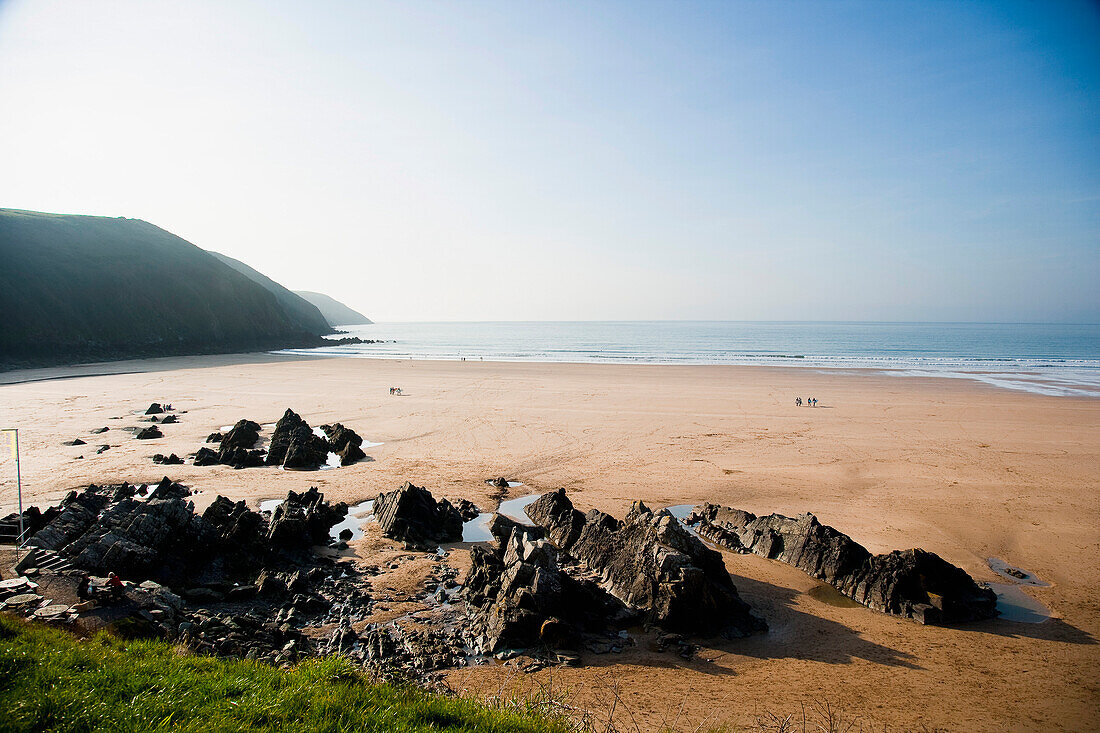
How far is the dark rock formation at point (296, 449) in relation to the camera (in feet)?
58.1

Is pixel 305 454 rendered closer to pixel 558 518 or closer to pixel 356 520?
pixel 356 520

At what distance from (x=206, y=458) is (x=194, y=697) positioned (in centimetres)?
1580

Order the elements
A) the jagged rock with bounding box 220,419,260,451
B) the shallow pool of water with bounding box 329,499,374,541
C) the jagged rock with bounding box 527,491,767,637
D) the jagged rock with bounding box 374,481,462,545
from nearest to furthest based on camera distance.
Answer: the jagged rock with bounding box 527,491,767,637
the jagged rock with bounding box 374,481,462,545
the shallow pool of water with bounding box 329,499,374,541
the jagged rock with bounding box 220,419,260,451

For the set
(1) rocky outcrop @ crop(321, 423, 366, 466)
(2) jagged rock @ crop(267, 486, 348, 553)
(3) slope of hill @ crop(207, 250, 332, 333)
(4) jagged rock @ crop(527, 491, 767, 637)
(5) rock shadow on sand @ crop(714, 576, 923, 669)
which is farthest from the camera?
(3) slope of hill @ crop(207, 250, 332, 333)

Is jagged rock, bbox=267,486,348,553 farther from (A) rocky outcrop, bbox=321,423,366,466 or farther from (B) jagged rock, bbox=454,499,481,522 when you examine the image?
(A) rocky outcrop, bbox=321,423,366,466

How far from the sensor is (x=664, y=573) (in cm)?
883

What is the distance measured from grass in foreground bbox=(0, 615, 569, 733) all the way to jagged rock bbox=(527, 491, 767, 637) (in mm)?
4072

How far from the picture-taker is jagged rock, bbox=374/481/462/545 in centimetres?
1196

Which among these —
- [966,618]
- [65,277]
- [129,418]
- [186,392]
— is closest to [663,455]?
[966,618]

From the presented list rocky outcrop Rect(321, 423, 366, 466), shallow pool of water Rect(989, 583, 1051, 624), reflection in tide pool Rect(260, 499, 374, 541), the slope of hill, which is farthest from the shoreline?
the slope of hill

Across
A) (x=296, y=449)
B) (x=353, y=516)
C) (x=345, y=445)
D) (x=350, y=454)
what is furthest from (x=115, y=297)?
(x=353, y=516)

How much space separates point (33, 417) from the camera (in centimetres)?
2419

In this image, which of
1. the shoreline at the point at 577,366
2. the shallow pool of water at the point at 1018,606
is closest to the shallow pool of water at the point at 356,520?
the shallow pool of water at the point at 1018,606

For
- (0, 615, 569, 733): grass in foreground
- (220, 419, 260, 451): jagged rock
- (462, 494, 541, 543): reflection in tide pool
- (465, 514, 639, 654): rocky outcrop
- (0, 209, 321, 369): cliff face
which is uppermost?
(0, 209, 321, 369): cliff face
